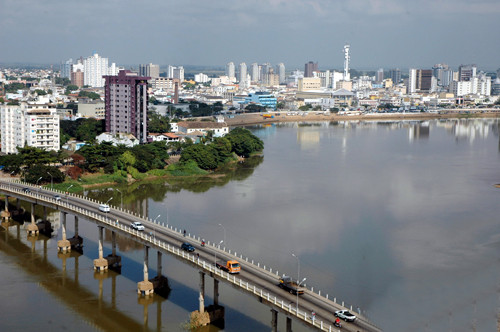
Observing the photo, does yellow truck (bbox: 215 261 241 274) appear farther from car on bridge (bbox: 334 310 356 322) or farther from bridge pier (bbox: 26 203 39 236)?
bridge pier (bbox: 26 203 39 236)

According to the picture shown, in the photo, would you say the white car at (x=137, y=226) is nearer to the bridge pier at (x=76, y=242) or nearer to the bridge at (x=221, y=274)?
the bridge at (x=221, y=274)

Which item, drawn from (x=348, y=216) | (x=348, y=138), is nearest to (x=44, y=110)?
(x=348, y=216)

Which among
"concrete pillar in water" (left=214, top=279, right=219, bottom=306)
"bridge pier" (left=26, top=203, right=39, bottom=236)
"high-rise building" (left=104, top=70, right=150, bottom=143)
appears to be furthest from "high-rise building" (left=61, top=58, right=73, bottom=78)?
"concrete pillar in water" (left=214, top=279, right=219, bottom=306)

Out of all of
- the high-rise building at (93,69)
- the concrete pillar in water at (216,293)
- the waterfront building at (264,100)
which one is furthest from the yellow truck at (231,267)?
the high-rise building at (93,69)

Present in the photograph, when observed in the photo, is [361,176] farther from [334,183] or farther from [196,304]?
[196,304]

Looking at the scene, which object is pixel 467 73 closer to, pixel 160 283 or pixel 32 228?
pixel 32 228

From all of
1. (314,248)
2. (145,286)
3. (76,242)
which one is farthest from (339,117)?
(145,286)
